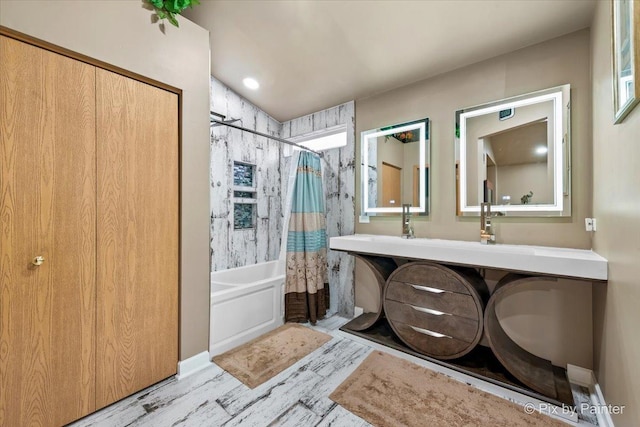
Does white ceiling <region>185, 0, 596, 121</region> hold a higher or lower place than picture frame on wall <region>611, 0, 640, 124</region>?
higher

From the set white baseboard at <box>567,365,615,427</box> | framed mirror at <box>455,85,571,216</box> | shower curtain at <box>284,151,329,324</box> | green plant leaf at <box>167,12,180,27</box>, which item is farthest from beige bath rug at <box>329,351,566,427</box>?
green plant leaf at <box>167,12,180,27</box>

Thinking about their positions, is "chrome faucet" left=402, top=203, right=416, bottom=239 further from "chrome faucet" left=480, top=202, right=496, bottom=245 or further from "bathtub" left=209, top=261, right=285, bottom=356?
"bathtub" left=209, top=261, right=285, bottom=356

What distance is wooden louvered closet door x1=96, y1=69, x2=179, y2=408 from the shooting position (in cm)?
154

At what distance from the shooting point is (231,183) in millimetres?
3092

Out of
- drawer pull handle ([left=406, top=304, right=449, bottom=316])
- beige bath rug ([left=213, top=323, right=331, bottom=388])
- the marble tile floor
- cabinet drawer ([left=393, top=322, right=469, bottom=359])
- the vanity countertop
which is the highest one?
the vanity countertop

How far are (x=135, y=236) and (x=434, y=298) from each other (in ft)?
6.85

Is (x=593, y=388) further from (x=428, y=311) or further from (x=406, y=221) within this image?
(x=406, y=221)

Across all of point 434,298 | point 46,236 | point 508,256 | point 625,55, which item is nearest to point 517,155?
point 508,256

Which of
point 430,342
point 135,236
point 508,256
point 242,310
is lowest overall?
point 430,342

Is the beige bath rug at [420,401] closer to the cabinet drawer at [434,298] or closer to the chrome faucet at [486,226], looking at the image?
the cabinet drawer at [434,298]

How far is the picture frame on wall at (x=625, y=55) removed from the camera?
2.93 ft

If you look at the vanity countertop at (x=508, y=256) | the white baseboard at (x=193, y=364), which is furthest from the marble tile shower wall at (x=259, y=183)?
the white baseboard at (x=193, y=364)

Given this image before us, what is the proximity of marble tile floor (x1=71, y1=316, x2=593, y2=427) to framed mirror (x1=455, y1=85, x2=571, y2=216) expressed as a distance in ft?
4.42

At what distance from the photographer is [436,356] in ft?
6.44
